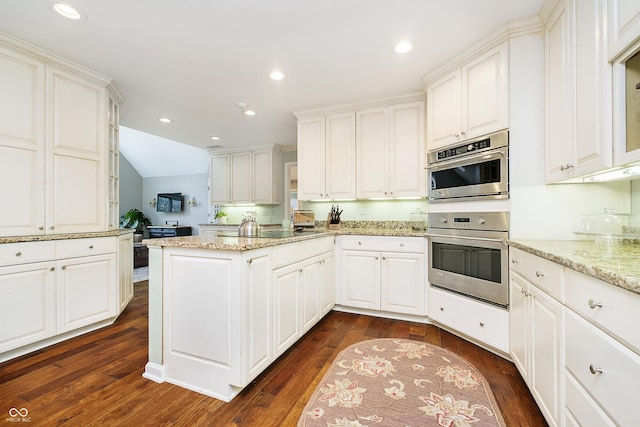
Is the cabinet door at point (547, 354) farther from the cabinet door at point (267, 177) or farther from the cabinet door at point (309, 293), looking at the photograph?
the cabinet door at point (267, 177)

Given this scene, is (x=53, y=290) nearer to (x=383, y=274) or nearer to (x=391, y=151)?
(x=383, y=274)

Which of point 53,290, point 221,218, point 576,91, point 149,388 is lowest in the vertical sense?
point 149,388

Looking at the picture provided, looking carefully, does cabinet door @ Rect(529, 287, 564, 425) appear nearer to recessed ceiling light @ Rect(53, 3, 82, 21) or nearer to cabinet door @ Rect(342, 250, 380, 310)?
cabinet door @ Rect(342, 250, 380, 310)

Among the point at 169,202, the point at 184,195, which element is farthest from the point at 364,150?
the point at 169,202

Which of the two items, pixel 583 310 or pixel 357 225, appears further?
pixel 357 225

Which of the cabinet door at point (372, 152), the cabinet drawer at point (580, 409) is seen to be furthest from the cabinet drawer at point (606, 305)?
the cabinet door at point (372, 152)

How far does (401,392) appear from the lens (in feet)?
5.49

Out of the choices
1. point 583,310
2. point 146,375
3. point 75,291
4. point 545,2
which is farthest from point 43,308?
point 545,2

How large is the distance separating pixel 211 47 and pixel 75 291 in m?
2.43

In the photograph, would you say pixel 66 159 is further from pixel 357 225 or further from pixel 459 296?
pixel 459 296

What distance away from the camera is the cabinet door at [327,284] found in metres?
2.73

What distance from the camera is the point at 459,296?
7.89 feet

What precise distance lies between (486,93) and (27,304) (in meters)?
3.98

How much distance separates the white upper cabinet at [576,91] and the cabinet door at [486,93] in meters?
0.25
